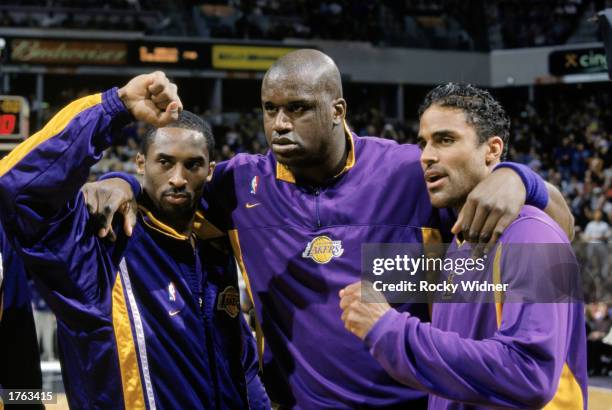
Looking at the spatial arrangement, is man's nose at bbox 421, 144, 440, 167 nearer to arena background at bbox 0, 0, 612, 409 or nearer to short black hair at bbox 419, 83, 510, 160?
short black hair at bbox 419, 83, 510, 160

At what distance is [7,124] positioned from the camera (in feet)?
14.8

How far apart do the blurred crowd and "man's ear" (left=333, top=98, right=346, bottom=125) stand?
17354 mm


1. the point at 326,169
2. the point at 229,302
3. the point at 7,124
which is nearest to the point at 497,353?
the point at 326,169

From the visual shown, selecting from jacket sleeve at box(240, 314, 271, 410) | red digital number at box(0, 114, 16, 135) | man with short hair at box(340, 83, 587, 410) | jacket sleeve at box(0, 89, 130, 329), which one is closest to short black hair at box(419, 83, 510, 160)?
man with short hair at box(340, 83, 587, 410)

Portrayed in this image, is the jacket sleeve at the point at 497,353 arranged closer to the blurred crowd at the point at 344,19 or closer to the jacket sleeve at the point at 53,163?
the jacket sleeve at the point at 53,163

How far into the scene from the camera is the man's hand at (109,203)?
8.66ft

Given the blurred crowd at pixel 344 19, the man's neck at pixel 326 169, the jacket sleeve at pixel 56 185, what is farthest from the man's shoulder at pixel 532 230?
the blurred crowd at pixel 344 19

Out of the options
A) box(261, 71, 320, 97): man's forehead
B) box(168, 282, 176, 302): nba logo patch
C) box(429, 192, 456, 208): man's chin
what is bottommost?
box(168, 282, 176, 302): nba logo patch

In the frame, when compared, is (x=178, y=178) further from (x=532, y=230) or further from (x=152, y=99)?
(x=532, y=230)

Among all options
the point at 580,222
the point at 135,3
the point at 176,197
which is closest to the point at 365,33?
the point at 135,3

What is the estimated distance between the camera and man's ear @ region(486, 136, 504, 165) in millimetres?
2410

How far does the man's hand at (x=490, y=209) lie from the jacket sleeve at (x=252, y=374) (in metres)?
1.20

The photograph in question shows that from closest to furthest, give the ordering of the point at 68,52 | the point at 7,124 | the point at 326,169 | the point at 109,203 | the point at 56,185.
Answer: the point at 56,185 → the point at 109,203 → the point at 326,169 → the point at 7,124 → the point at 68,52

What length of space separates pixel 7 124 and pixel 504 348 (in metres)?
3.32
